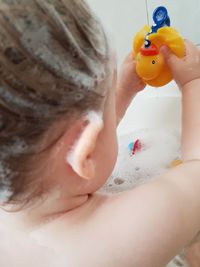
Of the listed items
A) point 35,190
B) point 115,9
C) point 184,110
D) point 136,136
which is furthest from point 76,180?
point 115,9

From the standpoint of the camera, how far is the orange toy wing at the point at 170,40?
856 mm

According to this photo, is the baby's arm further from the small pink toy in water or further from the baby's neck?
the small pink toy in water

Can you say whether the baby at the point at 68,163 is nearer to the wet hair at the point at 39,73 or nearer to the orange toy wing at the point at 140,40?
the wet hair at the point at 39,73

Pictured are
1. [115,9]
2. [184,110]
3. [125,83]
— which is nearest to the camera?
[184,110]

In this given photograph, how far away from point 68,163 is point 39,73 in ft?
0.48

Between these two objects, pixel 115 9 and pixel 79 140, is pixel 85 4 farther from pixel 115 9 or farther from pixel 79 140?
pixel 115 9

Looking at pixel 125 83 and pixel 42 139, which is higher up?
pixel 42 139

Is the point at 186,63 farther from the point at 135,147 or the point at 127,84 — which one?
the point at 135,147

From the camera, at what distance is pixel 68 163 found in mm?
574

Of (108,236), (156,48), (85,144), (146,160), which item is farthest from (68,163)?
(146,160)

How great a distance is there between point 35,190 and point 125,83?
485 millimetres

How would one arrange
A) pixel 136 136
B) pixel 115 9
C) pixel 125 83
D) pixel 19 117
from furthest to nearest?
pixel 115 9, pixel 136 136, pixel 125 83, pixel 19 117

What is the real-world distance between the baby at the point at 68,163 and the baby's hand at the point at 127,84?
276mm

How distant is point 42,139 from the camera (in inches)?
20.7
